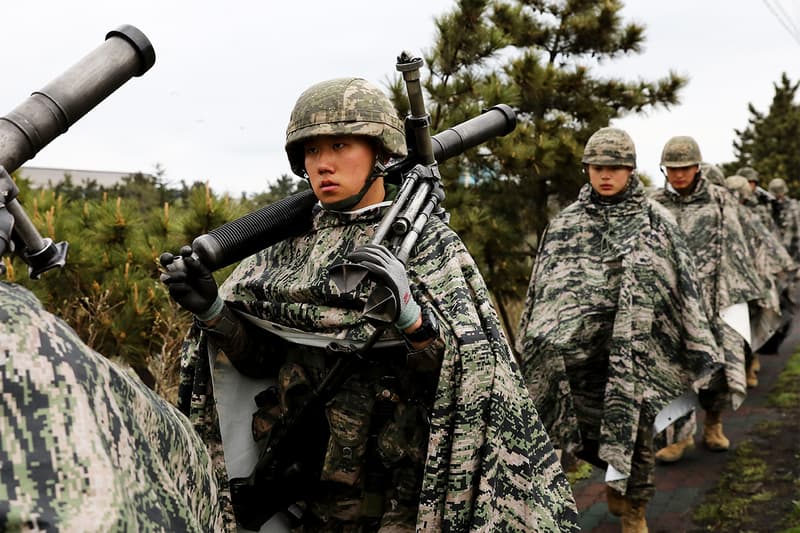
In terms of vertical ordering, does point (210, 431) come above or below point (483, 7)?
below

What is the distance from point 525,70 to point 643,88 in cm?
149

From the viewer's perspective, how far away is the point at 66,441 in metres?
1.16

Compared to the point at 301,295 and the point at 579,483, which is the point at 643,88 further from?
the point at 301,295

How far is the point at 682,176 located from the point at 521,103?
5.82ft

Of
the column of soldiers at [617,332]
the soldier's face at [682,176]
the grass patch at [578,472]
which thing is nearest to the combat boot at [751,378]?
the soldier's face at [682,176]

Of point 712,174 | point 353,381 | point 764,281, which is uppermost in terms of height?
point 712,174

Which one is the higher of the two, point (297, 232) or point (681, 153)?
point (681, 153)

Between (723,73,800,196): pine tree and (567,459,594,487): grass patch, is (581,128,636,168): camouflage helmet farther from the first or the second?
(723,73,800,196): pine tree

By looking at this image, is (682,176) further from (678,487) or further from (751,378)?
(751,378)

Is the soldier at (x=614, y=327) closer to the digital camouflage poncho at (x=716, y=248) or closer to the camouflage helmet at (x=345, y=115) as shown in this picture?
the digital camouflage poncho at (x=716, y=248)

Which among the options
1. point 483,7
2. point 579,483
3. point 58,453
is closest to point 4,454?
point 58,453

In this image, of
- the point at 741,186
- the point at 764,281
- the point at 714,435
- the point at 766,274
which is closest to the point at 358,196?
the point at 714,435

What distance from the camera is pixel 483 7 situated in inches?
299

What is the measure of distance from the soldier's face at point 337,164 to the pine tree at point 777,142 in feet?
92.1
